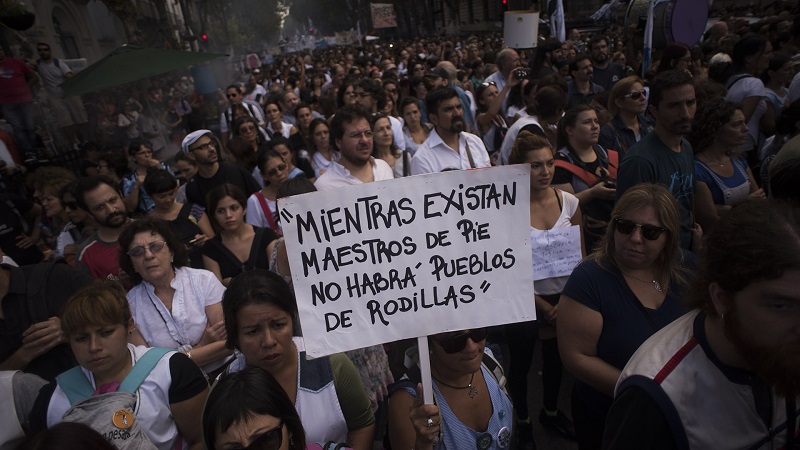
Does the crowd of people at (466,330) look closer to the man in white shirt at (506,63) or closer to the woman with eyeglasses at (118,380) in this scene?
the woman with eyeglasses at (118,380)

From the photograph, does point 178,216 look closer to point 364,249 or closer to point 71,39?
point 364,249

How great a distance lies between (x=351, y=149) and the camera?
13.1ft

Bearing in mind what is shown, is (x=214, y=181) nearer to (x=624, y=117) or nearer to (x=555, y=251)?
(x=555, y=251)

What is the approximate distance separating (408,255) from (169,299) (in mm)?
1717

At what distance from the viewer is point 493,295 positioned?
1.93 m

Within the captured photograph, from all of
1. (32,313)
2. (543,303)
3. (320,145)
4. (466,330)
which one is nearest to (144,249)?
(32,313)

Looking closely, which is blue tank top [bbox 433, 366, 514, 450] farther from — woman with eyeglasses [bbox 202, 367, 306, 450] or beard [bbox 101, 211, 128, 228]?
beard [bbox 101, 211, 128, 228]

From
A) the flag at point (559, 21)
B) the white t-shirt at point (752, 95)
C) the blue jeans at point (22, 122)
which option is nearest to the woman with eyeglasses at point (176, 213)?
the white t-shirt at point (752, 95)

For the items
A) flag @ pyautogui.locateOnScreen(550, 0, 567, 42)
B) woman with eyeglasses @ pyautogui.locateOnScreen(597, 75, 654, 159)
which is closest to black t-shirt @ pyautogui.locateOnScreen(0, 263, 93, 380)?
woman with eyeglasses @ pyautogui.locateOnScreen(597, 75, 654, 159)

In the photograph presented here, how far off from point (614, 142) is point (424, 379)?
3274mm

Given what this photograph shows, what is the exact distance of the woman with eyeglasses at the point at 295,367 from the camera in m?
2.04

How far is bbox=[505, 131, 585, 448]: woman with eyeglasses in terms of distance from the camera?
2.99 metres

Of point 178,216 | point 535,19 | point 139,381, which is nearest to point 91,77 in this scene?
point 178,216

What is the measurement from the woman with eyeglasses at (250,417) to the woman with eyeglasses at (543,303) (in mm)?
1685
